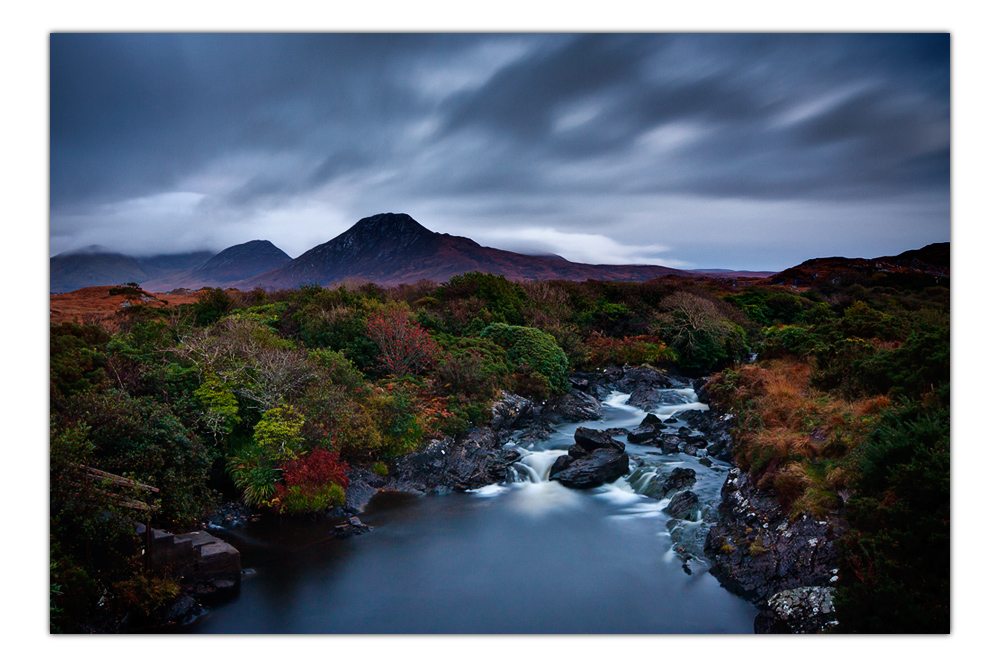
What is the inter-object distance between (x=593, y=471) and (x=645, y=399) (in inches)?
294

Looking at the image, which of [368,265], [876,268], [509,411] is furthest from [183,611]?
[876,268]

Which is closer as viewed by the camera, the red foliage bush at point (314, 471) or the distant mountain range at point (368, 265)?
the distant mountain range at point (368, 265)

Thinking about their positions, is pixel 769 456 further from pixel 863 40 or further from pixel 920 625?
pixel 863 40

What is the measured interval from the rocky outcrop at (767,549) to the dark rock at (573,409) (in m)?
7.86

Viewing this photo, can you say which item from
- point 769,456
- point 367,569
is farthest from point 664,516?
point 367,569

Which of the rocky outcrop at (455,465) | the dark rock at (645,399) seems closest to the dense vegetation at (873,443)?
the dark rock at (645,399)

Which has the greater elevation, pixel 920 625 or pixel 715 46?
pixel 715 46

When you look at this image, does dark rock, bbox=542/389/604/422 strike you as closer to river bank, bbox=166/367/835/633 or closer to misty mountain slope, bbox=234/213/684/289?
river bank, bbox=166/367/835/633

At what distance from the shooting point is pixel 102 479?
6359mm

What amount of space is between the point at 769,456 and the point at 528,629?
5447 millimetres

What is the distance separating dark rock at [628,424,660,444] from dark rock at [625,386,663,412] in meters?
3.34

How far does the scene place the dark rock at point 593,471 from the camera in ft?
37.9

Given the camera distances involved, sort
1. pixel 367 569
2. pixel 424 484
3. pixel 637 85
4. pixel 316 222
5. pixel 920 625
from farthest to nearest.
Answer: pixel 424 484
pixel 316 222
pixel 367 569
pixel 637 85
pixel 920 625

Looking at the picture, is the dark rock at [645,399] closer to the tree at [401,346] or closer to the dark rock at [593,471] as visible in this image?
the dark rock at [593,471]
